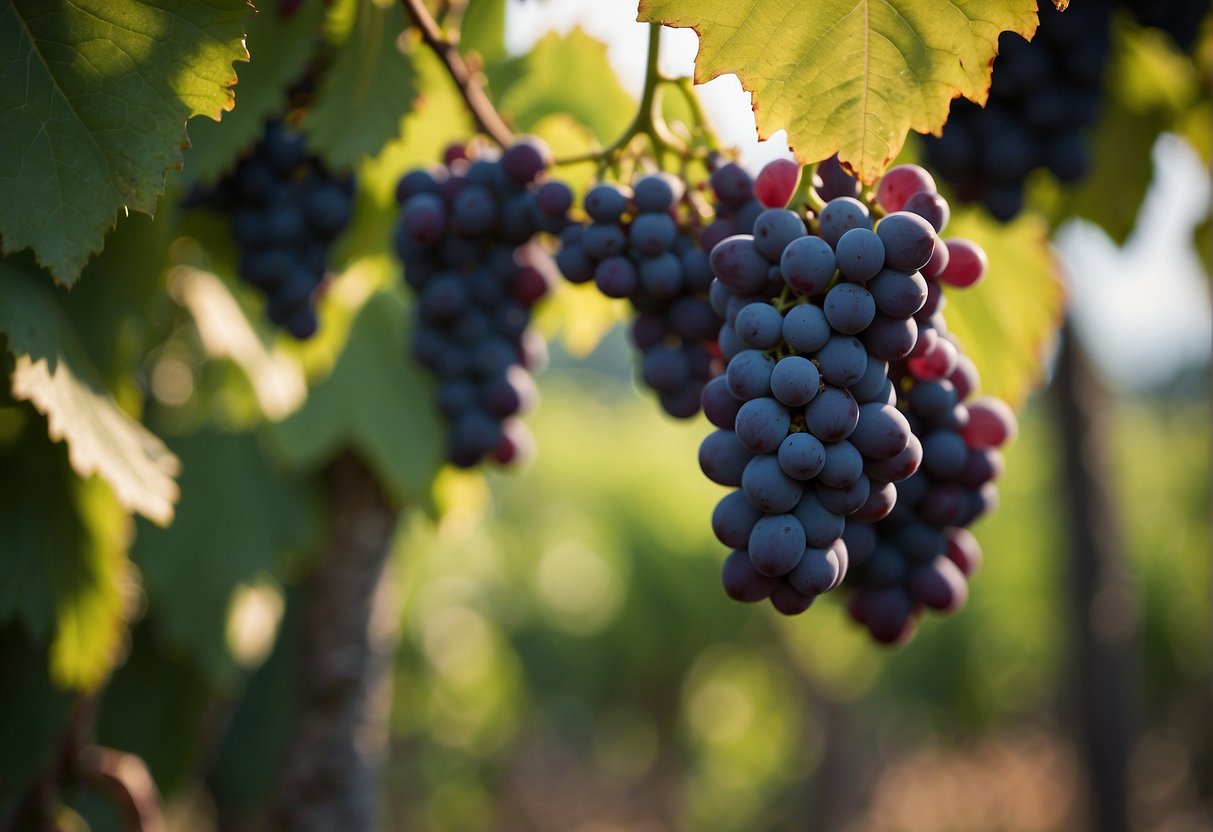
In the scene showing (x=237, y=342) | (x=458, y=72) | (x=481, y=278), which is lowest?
(x=237, y=342)

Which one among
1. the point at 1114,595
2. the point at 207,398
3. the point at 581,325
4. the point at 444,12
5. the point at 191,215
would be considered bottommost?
the point at 1114,595

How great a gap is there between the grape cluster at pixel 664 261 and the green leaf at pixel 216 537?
0.97m

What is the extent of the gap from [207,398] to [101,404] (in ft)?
3.10

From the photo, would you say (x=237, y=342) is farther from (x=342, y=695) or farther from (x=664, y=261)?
(x=664, y=261)

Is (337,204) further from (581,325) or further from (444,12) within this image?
(581,325)

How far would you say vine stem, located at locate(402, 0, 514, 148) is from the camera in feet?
3.23

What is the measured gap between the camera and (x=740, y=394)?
0.73 m

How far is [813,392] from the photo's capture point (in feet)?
2.32

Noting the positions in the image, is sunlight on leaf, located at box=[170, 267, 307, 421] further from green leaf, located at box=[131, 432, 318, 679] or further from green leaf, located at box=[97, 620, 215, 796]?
green leaf, located at box=[97, 620, 215, 796]

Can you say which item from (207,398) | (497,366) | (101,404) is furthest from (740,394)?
(207,398)

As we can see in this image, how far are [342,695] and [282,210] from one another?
0.76m

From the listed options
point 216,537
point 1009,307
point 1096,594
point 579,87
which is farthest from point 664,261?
point 1096,594

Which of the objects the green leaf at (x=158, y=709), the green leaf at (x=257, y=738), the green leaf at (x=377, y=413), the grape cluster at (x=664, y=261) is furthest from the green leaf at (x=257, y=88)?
the green leaf at (x=257, y=738)

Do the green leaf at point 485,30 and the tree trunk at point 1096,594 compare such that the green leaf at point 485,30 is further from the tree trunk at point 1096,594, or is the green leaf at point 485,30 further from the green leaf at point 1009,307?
the tree trunk at point 1096,594
